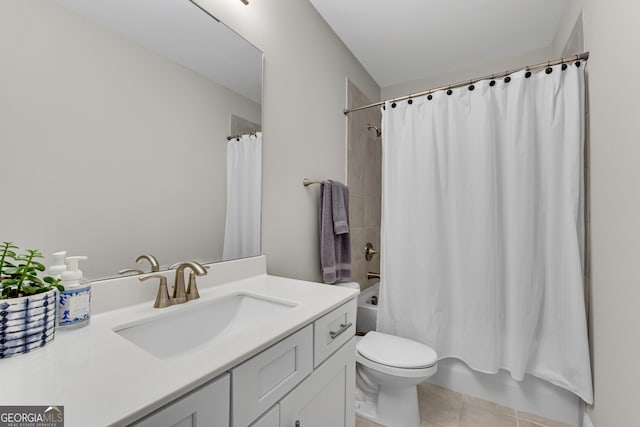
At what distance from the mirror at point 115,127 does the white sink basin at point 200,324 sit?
0.70ft

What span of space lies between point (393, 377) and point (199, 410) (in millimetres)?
1167

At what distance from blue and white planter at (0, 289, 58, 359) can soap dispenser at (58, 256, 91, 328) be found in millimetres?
72

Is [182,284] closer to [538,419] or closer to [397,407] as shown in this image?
[397,407]

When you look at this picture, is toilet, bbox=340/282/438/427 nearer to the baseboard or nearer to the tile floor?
the tile floor

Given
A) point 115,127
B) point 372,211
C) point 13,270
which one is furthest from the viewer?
point 372,211

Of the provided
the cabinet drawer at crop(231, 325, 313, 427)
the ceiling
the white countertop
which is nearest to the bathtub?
the cabinet drawer at crop(231, 325, 313, 427)

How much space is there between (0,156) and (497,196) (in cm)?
211

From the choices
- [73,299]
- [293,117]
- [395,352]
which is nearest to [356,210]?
[293,117]

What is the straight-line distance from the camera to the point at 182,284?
95cm

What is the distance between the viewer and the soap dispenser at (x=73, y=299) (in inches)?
26.0

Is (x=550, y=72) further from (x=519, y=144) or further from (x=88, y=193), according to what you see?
(x=88, y=193)

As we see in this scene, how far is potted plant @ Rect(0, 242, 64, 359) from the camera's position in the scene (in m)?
0.52

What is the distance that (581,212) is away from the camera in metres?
1.44

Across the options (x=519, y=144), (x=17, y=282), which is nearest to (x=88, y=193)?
(x=17, y=282)
